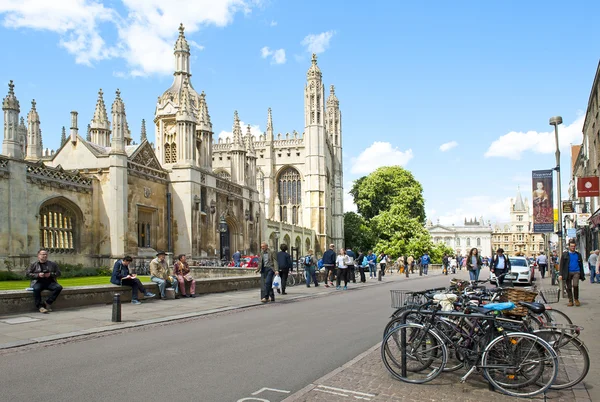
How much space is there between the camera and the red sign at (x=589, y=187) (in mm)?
24422

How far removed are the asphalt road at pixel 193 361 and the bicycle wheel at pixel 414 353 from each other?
0.91 metres

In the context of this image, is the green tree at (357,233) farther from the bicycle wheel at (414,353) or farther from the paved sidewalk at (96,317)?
the bicycle wheel at (414,353)

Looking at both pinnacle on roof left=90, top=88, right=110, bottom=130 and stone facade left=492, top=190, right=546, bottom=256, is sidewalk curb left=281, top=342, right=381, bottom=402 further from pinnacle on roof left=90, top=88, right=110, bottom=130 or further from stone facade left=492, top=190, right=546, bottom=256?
stone facade left=492, top=190, right=546, bottom=256

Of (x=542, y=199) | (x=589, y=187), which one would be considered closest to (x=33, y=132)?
(x=542, y=199)

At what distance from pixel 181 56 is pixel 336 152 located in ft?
171

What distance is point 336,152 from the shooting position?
271 feet

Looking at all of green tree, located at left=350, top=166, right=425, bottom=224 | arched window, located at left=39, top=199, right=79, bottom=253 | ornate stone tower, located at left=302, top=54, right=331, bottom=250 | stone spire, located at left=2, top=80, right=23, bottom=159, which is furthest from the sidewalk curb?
ornate stone tower, located at left=302, top=54, right=331, bottom=250

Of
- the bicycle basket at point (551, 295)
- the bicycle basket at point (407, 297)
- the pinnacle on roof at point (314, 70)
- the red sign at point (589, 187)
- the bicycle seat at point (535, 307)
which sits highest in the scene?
the pinnacle on roof at point (314, 70)

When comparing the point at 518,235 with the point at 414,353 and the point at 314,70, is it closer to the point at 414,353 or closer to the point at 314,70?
the point at 314,70

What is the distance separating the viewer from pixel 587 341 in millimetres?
Answer: 8594

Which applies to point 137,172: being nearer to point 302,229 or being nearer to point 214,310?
point 214,310

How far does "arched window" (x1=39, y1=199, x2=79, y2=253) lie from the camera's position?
21.2 metres

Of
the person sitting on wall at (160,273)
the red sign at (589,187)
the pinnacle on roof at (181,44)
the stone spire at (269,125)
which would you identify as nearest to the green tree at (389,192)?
the stone spire at (269,125)

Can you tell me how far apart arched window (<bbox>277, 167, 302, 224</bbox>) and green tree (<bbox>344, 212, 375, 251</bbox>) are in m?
7.63
